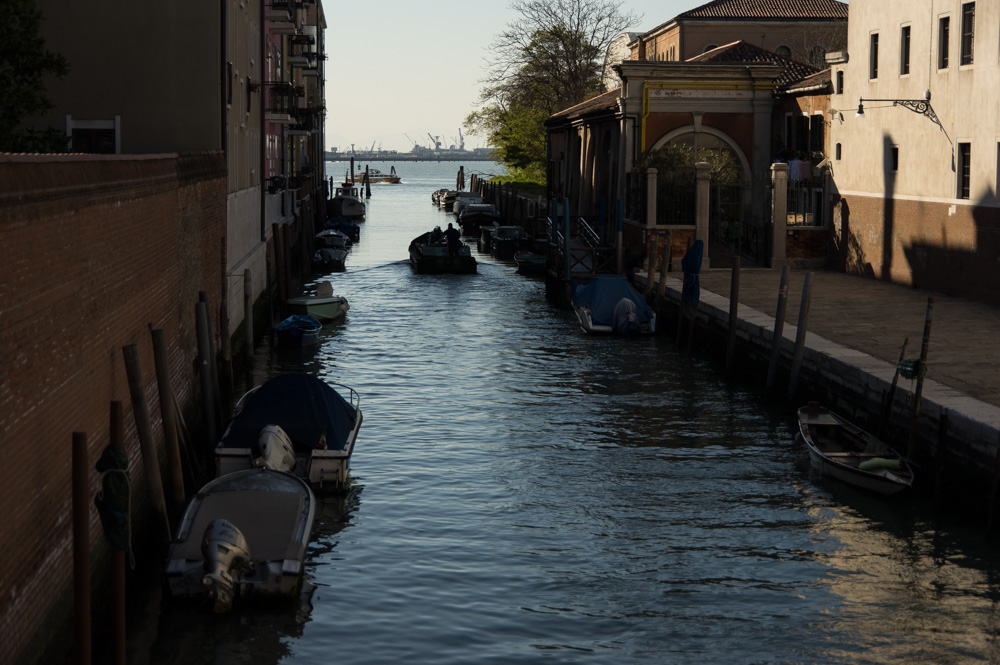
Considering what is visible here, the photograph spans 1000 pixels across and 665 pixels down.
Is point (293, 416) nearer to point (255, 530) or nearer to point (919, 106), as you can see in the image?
point (255, 530)

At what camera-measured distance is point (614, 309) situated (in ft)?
91.9

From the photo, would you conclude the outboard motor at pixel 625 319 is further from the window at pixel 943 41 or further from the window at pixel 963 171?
the window at pixel 943 41

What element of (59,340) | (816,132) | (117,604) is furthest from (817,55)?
(117,604)

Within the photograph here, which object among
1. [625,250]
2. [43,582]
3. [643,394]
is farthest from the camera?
[625,250]

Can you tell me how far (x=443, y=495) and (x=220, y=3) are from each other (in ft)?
42.7

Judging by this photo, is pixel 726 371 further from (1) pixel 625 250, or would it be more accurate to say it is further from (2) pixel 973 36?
(1) pixel 625 250

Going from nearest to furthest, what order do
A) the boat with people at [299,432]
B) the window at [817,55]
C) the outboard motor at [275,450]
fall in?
the outboard motor at [275,450] < the boat with people at [299,432] < the window at [817,55]

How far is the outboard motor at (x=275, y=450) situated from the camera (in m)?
13.6

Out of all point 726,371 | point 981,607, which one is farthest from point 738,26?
point 981,607

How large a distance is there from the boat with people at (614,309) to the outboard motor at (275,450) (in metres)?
14.3

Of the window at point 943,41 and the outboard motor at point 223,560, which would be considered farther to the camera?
the window at point 943,41

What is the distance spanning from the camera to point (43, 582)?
8656 millimetres

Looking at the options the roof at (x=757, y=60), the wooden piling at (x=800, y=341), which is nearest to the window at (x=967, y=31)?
the wooden piling at (x=800, y=341)

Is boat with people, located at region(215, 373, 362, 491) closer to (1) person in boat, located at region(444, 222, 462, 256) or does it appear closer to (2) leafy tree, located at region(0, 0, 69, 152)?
(2) leafy tree, located at region(0, 0, 69, 152)
